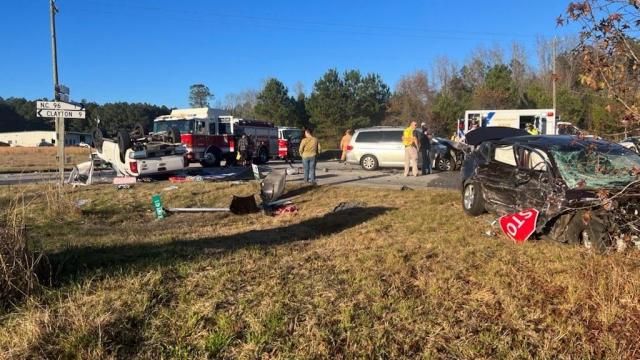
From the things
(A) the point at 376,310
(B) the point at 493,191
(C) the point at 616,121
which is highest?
(C) the point at 616,121

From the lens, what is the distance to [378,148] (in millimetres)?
20516

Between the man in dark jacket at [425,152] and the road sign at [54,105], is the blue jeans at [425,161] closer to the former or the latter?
the man in dark jacket at [425,152]

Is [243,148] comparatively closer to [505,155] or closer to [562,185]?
[505,155]

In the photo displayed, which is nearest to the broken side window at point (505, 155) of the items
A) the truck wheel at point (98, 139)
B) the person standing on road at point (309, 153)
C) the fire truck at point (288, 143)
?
the person standing on road at point (309, 153)

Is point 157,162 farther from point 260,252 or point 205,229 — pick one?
point 260,252

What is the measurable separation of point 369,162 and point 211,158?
8039 mm

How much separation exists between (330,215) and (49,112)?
25.3 ft

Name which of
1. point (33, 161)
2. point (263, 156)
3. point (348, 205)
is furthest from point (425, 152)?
point (33, 161)

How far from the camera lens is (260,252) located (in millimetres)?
6141

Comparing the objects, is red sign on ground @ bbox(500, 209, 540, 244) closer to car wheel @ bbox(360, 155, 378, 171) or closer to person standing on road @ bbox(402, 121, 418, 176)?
person standing on road @ bbox(402, 121, 418, 176)

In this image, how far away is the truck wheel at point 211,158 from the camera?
24.3 meters

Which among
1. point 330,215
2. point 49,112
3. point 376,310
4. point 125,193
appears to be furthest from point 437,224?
point 49,112

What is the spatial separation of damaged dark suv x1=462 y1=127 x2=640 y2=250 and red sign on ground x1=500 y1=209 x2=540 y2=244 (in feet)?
0.50

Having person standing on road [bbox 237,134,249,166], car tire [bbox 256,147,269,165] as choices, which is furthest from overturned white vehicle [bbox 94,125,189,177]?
car tire [bbox 256,147,269,165]
